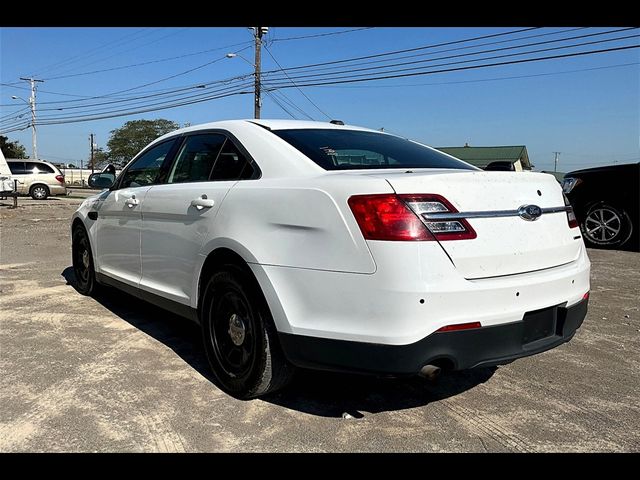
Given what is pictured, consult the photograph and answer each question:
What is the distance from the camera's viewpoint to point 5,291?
5.51m

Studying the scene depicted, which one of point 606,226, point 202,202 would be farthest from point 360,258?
point 606,226

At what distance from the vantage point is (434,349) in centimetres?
225

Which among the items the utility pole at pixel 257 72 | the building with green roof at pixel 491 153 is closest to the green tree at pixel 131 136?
the building with green roof at pixel 491 153

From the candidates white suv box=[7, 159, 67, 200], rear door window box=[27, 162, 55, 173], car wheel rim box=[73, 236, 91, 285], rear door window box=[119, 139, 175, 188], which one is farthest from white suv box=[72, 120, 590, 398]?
rear door window box=[27, 162, 55, 173]

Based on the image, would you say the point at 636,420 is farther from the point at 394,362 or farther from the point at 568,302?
the point at 394,362

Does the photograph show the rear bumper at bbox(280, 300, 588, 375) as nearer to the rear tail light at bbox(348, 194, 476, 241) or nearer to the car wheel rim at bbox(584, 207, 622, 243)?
the rear tail light at bbox(348, 194, 476, 241)

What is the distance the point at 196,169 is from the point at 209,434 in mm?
1776

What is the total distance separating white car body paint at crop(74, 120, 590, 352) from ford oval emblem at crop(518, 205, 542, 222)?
0.08 ft

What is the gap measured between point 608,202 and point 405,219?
291 inches

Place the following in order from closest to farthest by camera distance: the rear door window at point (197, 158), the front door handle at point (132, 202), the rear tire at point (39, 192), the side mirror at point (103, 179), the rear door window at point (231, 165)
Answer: the rear door window at point (231, 165), the rear door window at point (197, 158), the front door handle at point (132, 202), the side mirror at point (103, 179), the rear tire at point (39, 192)

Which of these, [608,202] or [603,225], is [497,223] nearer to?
[608,202]

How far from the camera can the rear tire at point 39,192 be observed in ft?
71.5

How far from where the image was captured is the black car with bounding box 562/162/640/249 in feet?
26.7

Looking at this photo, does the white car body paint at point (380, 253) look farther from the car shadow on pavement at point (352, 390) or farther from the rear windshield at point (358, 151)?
the car shadow on pavement at point (352, 390)
